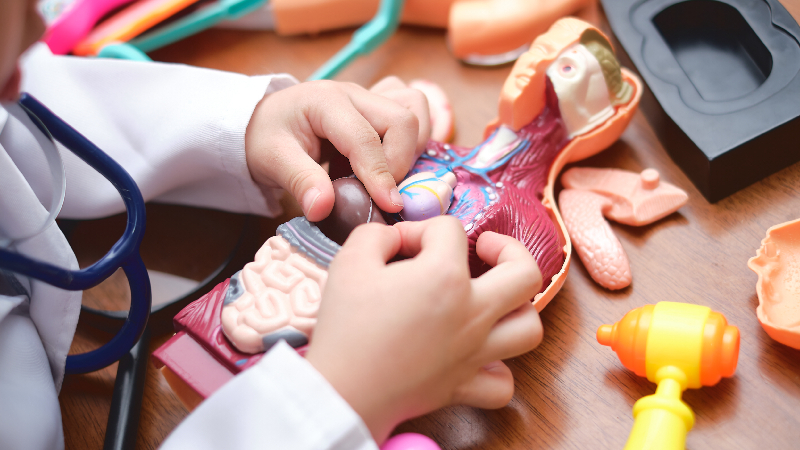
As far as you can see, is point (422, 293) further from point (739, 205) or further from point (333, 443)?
point (739, 205)

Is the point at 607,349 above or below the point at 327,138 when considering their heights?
below

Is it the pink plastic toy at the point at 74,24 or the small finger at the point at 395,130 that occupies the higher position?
the pink plastic toy at the point at 74,24

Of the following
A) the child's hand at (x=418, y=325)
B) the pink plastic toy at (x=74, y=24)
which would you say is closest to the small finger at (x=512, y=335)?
the child's hand at (x=418, y=325)

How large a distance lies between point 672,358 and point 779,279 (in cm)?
16

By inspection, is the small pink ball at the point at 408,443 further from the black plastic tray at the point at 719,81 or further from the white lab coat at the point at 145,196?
the black plastic tray at the point at 719,81

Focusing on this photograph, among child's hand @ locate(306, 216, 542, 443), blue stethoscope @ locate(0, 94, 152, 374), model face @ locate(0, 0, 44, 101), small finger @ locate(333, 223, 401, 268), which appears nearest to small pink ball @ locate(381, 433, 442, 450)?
child's hand @ locate(306, 216, 542, 443)

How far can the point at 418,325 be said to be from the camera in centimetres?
39

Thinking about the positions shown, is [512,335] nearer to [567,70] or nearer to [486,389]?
[486,389]

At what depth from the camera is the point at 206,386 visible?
421mm

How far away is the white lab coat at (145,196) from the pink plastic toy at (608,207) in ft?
1.01

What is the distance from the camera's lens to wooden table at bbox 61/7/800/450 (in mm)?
479

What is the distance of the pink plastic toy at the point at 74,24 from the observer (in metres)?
0.77

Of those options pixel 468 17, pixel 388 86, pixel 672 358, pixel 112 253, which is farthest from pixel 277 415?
pixel 468 17

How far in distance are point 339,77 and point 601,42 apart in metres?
0.35
